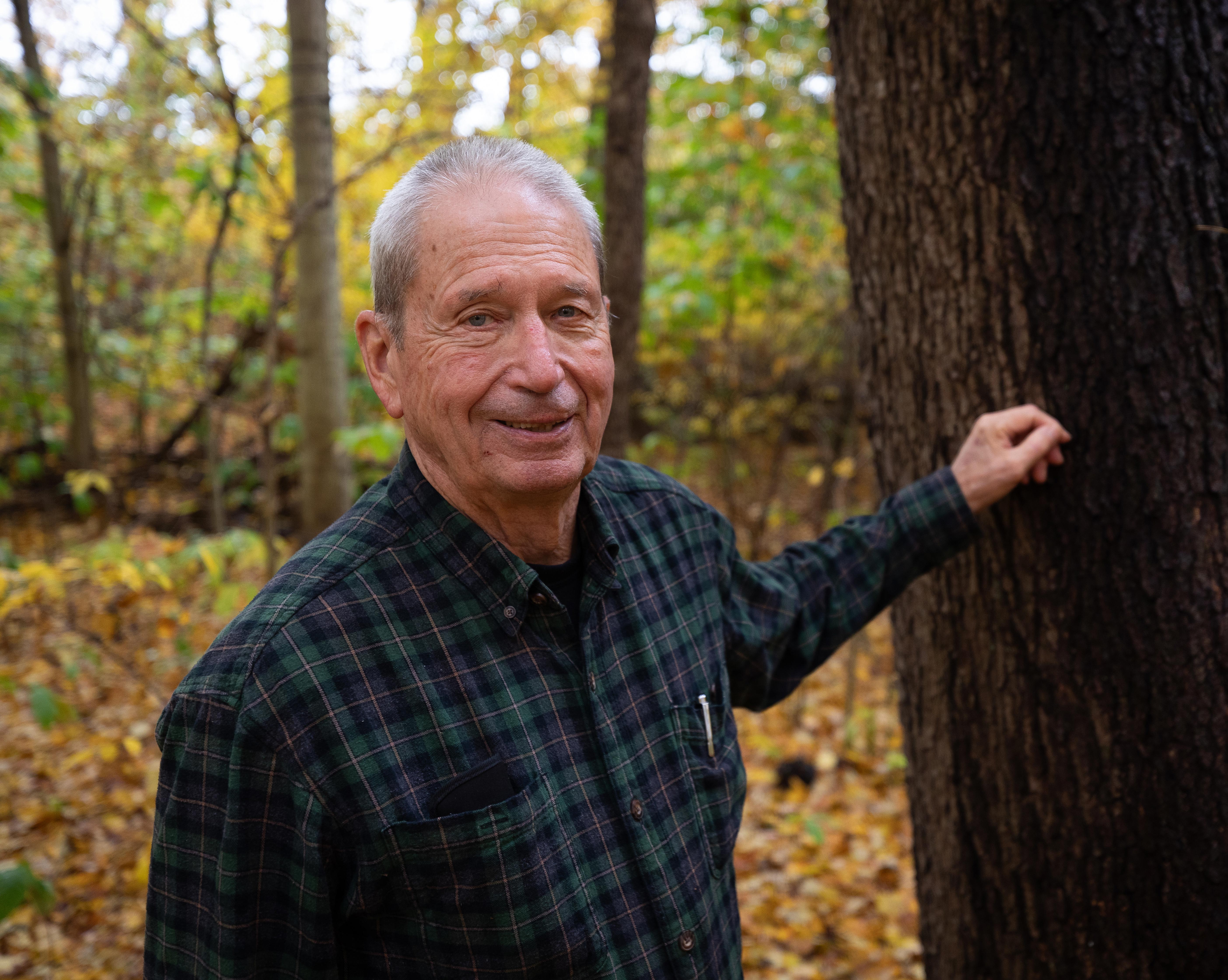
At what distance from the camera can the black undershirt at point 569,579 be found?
4.88ft

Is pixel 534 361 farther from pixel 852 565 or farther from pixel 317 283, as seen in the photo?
pixel 317 283

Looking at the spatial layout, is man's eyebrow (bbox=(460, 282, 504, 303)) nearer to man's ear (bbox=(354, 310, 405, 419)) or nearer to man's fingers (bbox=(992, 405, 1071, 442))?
man's ear (bbox=(354, 310, 405, 419))

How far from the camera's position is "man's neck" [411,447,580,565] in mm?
1408

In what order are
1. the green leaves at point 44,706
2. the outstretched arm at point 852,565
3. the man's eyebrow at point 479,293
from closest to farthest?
the man's eyebrow at point 479,293 < the outstretched arm at point 852,565 < the green leaves at point 44,706

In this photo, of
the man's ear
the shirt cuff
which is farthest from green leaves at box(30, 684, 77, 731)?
the shirt cuff

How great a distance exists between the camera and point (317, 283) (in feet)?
13.3

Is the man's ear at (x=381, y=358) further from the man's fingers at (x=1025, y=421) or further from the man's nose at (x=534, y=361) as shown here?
the man's fingers at (x=1025, y=421)

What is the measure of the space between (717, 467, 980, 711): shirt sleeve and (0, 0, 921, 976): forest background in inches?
81.5

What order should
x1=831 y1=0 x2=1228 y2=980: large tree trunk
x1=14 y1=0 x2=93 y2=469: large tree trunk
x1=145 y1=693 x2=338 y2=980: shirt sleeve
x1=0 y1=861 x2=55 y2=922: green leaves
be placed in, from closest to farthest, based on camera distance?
x1=145 y1=693 x2=338 y2=980: shirt sleeve < x1=831 y1=0 x2=1228 y2=980: large tree trunk < x1=0 y1=861 x2=55 y2=922: green leaves < x1=14 y1=0 x2=93 y2=469: large tree trunk

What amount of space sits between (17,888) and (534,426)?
84.2 inches

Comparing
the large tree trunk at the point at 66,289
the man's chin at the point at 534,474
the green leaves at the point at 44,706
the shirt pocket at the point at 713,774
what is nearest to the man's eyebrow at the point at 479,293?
the man's chin at the point at 534,474

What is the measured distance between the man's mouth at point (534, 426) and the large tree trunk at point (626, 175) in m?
3.34

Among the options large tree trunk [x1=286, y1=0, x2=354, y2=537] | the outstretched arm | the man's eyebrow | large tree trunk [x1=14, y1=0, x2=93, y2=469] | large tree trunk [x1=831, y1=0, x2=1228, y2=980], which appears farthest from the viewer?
large tree trunk [x1=14, y1=0, x2=93, y2=469]

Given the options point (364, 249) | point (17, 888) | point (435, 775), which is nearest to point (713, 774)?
point (435, 775)
